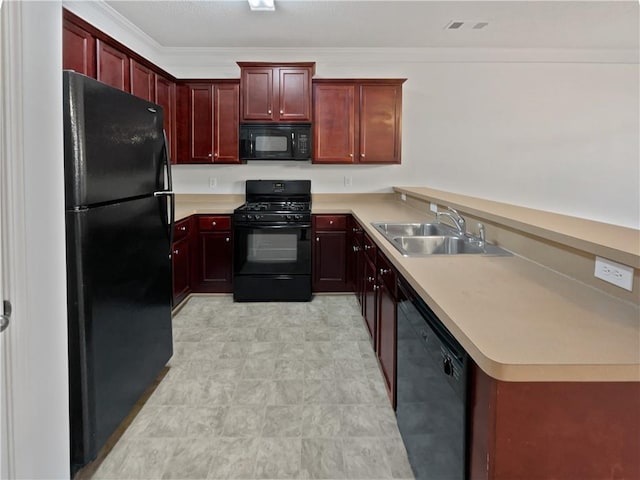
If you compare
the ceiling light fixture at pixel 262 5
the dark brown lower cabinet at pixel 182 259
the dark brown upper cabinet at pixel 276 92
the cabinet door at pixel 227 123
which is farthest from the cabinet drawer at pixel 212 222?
the ceiling light fixture at pixel 262 5

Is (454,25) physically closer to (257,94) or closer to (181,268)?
(257,94)

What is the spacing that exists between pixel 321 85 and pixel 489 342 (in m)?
3.85

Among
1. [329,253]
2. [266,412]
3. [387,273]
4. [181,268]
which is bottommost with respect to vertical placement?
[266,412]

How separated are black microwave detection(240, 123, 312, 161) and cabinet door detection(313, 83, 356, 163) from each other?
116mm

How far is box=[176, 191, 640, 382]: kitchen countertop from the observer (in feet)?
3.11

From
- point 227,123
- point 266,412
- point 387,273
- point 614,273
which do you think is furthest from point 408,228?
point 227,123

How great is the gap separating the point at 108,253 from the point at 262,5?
2.41 metres

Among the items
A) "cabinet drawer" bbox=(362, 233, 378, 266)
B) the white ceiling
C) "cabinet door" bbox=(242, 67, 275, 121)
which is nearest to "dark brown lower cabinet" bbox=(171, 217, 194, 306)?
"cabinet door" bbox=(242, 67, 275, 121)

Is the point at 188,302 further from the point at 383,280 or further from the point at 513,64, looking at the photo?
the point at 513,64

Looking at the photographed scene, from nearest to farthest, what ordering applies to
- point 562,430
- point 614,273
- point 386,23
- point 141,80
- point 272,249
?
point 562,430
point 614,273
point 141,80
point 386,23
point 272,249

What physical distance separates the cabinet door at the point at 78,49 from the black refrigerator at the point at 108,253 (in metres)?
0.69

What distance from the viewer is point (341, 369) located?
112 inches

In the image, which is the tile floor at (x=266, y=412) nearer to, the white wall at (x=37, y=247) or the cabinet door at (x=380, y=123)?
the white wall at (x=37, y=247)

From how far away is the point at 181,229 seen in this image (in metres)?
3.94
